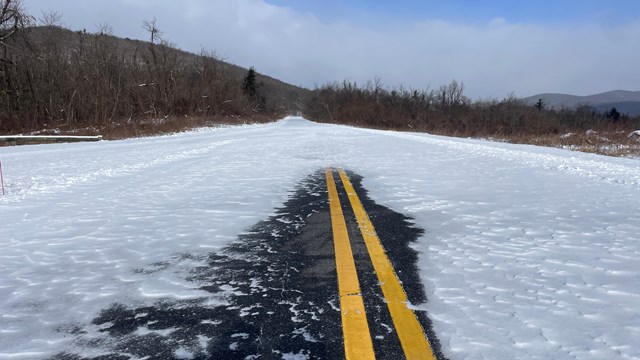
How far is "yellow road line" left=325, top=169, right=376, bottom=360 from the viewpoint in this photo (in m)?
2.27

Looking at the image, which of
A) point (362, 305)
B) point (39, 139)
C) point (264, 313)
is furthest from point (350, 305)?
point (39, 139)

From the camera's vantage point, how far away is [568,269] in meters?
3.46

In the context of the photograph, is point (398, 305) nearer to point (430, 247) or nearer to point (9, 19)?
point (430, 247)

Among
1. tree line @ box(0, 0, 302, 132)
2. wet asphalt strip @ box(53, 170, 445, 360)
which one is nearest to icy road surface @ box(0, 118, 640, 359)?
wet asphalt strip @ box(53, 170, 445, 360)

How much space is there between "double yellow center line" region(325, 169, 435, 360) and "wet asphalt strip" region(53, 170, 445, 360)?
43mm

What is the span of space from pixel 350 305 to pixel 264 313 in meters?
0.57

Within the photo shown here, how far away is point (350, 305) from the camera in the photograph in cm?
281

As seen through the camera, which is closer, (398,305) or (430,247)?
(398,305)

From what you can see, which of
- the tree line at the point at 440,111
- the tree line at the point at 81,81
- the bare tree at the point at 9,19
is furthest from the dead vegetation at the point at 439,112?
the bare tree at the point at 9,19

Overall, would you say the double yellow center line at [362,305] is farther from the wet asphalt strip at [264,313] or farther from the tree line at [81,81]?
the tree line at [81,81]

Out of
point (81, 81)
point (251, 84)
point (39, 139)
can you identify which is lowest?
point (39, 139)

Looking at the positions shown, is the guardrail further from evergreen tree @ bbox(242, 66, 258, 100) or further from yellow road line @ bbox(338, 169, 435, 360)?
evergreen tree @ bbox(242, 66, 258, 100)

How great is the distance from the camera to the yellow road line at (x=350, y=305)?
2.27 m

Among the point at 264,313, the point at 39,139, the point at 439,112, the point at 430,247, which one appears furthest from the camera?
the point at 439,112
